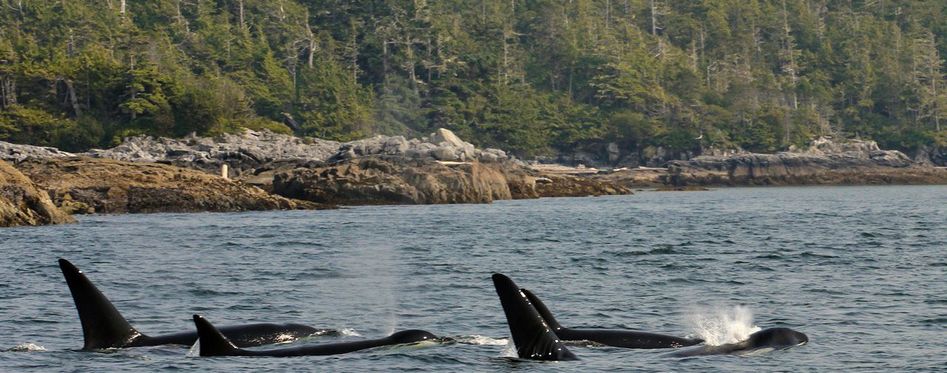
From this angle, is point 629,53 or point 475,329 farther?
point 629,53

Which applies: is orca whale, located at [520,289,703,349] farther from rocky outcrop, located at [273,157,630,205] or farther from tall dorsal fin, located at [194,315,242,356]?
rocky outcrop, located at [273,157,630,205]

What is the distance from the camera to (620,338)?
2155 cm

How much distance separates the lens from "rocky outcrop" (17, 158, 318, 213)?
221ft

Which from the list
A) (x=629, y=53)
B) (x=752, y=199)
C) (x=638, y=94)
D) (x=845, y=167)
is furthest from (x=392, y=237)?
(x=629, y=53)

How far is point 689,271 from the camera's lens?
1500 inches

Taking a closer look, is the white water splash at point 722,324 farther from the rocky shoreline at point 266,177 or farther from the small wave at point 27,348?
the rocky shoreline at point 266,177

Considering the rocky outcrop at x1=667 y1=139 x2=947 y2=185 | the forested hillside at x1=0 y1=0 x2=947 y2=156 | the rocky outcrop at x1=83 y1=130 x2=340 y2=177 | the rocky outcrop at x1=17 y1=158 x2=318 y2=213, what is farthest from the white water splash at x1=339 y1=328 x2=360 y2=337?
the rocky outcrop at x1=667 y1=139 x2=947 y2=185

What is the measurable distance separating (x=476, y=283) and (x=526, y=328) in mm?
15347

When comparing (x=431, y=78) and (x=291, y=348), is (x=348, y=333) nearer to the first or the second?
(x=291, y=348)

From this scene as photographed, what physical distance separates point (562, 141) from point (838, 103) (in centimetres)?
5235

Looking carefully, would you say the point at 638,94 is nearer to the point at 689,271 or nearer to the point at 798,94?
the point at 798,94

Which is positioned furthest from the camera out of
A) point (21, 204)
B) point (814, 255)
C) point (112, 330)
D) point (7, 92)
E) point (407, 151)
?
point (7, 92)

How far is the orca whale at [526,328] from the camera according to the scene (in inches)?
704

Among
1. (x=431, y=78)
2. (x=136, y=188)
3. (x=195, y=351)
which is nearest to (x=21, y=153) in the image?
(x=136, y=188)
